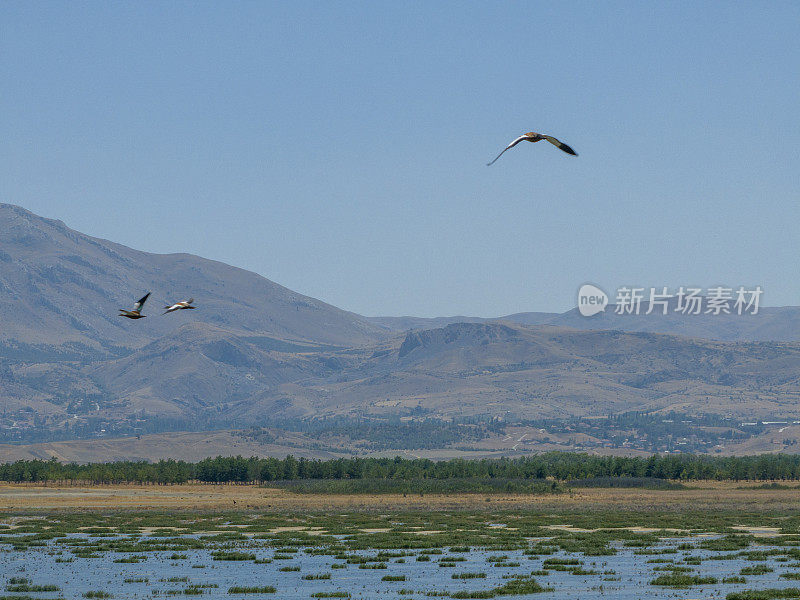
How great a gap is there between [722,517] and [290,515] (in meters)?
44.1

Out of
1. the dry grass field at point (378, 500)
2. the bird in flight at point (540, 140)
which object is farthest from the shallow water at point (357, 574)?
the dry grass field at point (378, 500)

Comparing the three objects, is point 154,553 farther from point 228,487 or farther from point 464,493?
point 228,487

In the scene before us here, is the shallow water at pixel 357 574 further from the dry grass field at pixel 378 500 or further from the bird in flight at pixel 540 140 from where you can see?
the dry grass field at pixel 378 500

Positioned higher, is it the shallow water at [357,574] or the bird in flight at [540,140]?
the bird in flight at [540,140]

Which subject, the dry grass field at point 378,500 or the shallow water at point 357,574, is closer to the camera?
the shallow water at point 357,574

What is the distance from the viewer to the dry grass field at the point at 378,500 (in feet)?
427

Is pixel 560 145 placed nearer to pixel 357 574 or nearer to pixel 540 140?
pixel 540 140

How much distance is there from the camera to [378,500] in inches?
5960

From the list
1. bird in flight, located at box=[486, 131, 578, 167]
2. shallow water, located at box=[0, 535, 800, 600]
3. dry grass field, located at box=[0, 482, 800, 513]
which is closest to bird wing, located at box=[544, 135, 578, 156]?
bird in flight, located at box=[486, 131, 578, 167]

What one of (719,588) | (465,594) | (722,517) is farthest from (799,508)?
(465,594)

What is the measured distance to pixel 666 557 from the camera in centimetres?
7362

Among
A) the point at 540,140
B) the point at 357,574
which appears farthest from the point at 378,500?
the point at 540,140

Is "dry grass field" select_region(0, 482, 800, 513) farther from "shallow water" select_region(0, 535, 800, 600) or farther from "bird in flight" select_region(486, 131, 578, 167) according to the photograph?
"bird in flight" select_region(486, 131, 578, 167)

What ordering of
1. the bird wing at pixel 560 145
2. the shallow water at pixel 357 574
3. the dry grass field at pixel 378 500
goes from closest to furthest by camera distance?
the bird wing at pixel 560 145, the shallow water at pixel 357 574, the dry grass field at pixel 378 500
